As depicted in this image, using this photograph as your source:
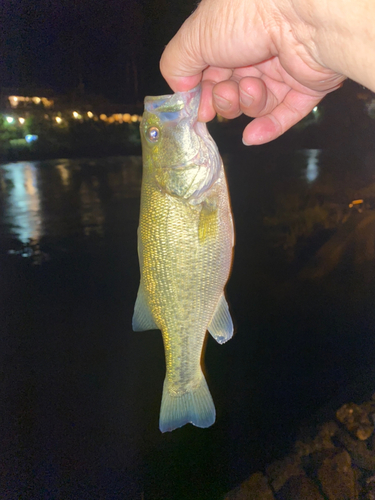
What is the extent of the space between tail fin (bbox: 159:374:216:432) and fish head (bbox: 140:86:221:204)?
968 mm

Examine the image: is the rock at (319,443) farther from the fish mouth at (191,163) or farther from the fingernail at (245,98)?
the fingernail at (245,98)

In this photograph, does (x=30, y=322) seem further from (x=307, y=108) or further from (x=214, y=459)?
(x=307, y=108)

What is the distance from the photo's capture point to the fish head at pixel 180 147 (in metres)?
1.26

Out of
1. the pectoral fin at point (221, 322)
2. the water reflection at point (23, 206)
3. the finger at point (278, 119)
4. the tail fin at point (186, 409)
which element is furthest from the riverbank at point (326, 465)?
the water reflection at point (23, 206)

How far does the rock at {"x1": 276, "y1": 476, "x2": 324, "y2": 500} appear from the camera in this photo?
8.11 feet

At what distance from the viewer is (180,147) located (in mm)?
1310

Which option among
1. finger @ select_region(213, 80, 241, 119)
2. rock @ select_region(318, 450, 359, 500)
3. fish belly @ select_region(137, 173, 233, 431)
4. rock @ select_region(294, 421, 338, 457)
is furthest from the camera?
rock @ select_region(294, 421, 338, 457)

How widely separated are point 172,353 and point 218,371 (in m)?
2.35

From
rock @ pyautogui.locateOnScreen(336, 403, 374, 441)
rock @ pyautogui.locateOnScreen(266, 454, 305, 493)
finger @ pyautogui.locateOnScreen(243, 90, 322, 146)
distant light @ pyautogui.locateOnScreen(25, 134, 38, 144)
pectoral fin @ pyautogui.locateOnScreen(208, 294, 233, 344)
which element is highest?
distant light @ pyautogui.locateOnScreen(25, 134, 38, 144)

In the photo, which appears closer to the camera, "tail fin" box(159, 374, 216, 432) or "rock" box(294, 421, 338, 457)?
"tail fin" box(159, 374, 216, 432)

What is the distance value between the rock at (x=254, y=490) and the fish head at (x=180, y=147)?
283cm

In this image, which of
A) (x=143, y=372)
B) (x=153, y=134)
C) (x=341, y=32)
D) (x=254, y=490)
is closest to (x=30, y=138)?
(x=143, y=372)

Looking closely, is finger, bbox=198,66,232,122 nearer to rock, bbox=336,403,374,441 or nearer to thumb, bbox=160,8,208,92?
thumb, bbox=160,8,208,92

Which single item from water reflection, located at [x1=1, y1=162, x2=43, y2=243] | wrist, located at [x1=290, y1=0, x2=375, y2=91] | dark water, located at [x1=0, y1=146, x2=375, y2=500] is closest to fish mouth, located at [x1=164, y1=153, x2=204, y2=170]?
wrist, located at [x1=290, y1=0, x2=375, y2=91]
